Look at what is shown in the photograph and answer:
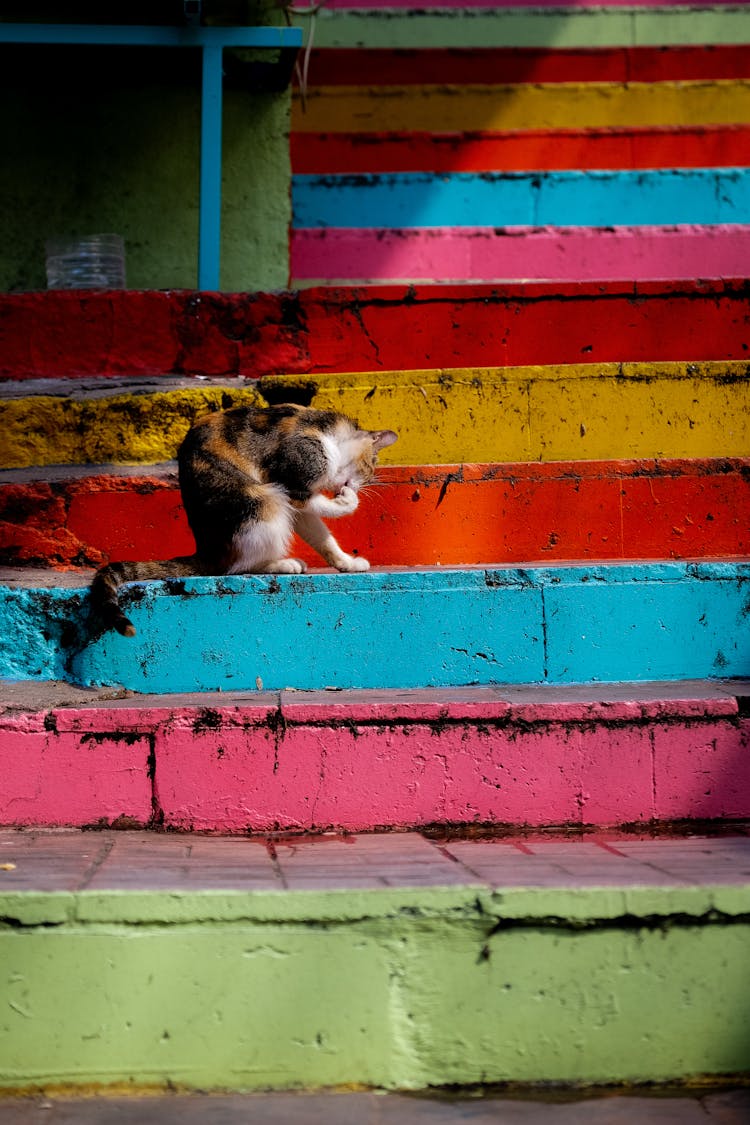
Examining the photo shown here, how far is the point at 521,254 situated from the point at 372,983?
471 centimetres

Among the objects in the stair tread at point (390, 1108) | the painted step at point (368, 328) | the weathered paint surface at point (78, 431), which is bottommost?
the stair tread at point (390, 1108)

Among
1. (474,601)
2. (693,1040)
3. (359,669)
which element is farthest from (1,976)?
(474,601)

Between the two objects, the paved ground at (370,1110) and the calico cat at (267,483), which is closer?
the paved ground at (370,1110)

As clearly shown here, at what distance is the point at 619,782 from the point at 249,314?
269cm

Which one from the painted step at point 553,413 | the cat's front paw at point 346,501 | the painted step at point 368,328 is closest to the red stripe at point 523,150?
the painted step at point 368,328

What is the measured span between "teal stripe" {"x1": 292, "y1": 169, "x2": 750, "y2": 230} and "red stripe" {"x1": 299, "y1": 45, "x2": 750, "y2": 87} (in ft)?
3.32

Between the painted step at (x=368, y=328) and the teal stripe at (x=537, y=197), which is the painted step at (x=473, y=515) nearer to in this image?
the painted step at (x=368, y=328)

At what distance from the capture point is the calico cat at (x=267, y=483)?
3.41 m

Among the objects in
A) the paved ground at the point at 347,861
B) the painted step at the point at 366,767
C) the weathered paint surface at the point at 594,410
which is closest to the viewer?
the paved ground at the point at 347,861

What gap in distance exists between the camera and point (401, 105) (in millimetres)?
6785

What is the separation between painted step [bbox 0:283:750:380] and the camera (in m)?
4.34

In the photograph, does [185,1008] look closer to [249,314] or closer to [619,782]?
[619,782]

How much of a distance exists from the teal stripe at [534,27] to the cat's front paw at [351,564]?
14.6 ft

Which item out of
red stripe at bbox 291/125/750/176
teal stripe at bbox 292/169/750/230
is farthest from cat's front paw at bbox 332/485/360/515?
red stripe at bbox 291/125/750/176
